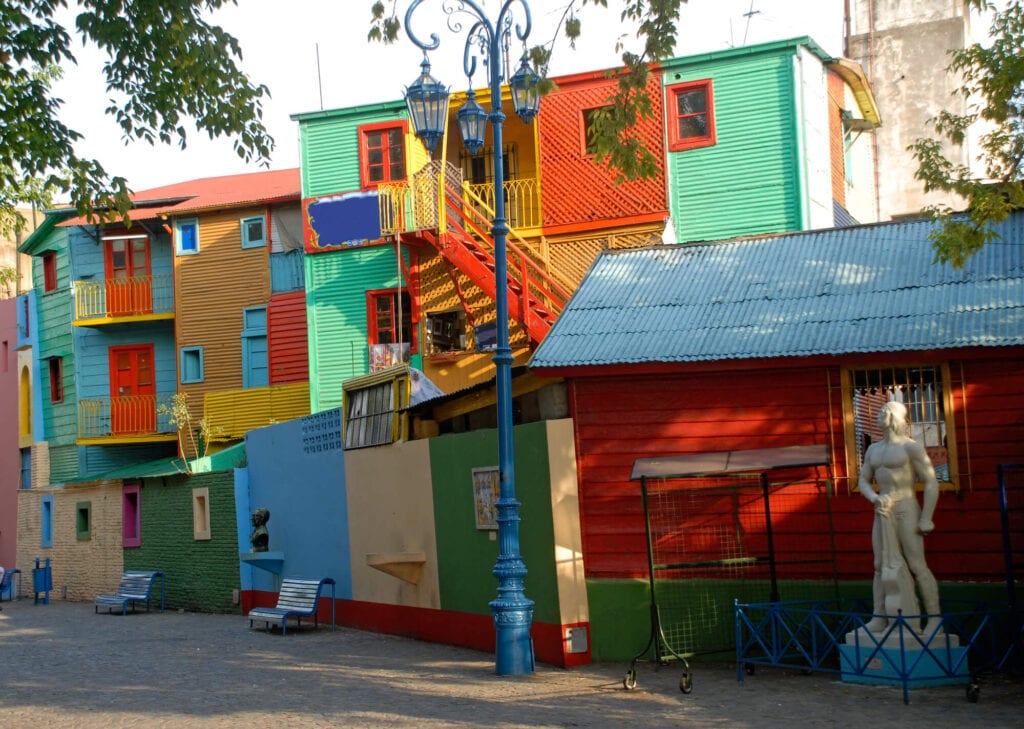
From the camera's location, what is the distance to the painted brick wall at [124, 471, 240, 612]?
24.0m

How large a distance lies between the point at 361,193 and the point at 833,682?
1671cm

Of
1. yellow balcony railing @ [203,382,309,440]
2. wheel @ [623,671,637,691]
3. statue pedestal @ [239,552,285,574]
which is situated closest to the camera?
wheel @ [623,671,637,691]

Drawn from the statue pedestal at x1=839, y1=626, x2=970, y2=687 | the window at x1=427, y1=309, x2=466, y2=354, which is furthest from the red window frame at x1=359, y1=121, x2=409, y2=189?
the statue pedestal at x1=839, y1=626, x2=970, y2=687

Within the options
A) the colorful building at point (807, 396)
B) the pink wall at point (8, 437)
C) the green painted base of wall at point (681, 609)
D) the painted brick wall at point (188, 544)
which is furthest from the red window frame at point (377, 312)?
the pink wall at point (8, 437)

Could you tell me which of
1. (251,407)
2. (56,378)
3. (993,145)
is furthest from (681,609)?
(56,378)

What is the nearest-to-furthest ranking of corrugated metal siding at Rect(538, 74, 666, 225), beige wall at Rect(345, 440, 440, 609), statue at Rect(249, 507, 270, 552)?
1. beige wall at Rect(345, 440, 440, 609)
2. statue at Rect(249, 507, 270, 552)
3. corrugated metal siding at Rect(538, 74, 666, 225)

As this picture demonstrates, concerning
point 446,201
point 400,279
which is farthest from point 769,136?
point 400,279

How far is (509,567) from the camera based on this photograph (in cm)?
1340

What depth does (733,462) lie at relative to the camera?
12.6 metres

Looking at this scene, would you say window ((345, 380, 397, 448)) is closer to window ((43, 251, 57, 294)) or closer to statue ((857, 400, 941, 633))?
statue ((857, 400, 941, 633))

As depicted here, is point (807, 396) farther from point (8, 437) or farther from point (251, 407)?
point (8, 437)

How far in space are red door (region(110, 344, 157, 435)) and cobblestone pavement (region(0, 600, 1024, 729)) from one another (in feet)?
48.8

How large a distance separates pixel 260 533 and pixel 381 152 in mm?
8402

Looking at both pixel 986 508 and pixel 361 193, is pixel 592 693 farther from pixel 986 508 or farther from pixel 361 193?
pixel 361 193
